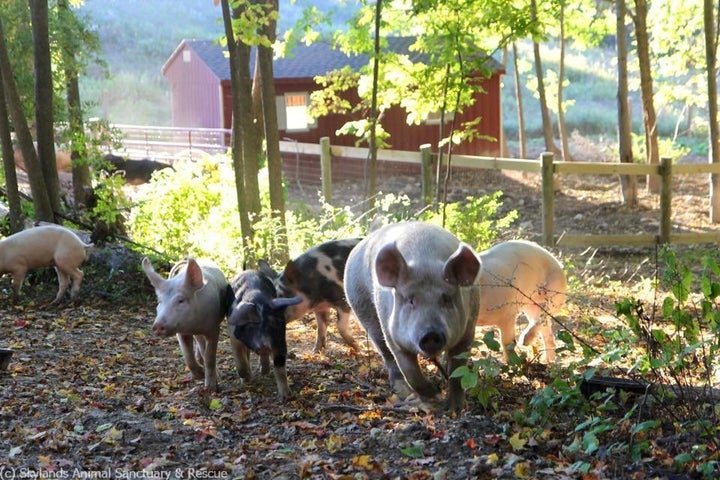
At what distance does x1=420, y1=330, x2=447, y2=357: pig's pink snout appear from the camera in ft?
17.7

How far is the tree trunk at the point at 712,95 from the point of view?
17078 mm

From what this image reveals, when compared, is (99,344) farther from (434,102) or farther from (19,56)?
(19,56)

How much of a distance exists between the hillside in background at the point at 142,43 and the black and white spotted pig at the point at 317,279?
35.6m

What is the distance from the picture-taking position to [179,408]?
253 inches

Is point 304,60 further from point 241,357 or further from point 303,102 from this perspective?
point 241,357

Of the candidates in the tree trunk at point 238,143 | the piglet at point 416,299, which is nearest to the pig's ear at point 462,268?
the piglet at point 416,299

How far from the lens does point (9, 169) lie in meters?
11.4

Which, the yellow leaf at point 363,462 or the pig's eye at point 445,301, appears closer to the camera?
the yellow leaf at point 363,462

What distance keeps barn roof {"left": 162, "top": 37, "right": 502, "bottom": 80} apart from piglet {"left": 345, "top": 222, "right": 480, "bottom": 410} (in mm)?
22386

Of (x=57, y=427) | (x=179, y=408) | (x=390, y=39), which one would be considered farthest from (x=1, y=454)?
(x=390, y=39)

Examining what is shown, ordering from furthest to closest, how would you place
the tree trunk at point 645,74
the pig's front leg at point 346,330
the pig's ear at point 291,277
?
the tree trunk at point 645,74
the pig's front leg at point 346,330
the pig's ear at point 291,277

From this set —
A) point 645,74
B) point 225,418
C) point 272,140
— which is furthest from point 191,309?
point 645,74

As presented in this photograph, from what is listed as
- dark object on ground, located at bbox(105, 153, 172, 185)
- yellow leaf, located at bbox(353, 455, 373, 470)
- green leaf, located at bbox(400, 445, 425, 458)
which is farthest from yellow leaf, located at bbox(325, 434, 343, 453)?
dark object on ground, located at bbox(105, 153, 172, 185)

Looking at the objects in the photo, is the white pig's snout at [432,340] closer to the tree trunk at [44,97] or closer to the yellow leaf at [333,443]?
the yellow leaf at [333,443]
